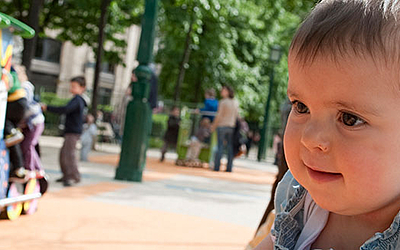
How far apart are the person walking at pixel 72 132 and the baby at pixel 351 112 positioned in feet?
21.8

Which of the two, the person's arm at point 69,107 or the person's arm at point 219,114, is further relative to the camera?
the person's arm at point 219,114

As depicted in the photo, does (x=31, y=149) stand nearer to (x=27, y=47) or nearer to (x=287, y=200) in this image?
(x=287, y=200)

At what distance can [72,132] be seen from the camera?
24.9ft

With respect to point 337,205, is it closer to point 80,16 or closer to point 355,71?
point 355,71

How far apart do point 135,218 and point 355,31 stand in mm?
4640

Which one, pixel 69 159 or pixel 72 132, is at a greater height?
pixel 72 132

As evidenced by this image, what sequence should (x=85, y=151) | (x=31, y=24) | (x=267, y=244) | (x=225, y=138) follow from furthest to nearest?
(x=225, y=138), (x=31, y=24), (x=85, y=151), (x=267, y=244)

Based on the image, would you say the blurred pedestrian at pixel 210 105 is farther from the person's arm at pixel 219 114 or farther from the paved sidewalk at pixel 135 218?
the paved sidewalk at pixel 135 218

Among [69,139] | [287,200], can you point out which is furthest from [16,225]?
[287,200]

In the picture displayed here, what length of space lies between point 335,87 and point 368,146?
0.11 m

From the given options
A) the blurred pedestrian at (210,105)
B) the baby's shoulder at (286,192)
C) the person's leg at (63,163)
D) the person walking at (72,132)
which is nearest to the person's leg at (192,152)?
the blurred pedestrian at (210,105)

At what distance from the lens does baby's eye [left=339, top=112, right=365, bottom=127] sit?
2.94 feet

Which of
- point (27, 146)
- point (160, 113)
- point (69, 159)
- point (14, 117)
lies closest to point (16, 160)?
point (27, 146)

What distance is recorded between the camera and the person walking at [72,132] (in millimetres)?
7336
